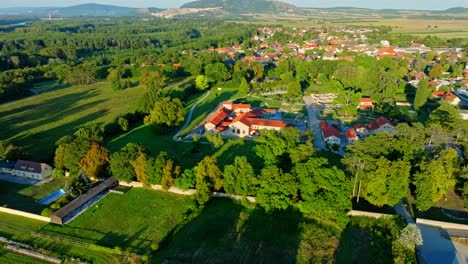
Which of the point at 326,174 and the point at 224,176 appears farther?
the point at 224,176

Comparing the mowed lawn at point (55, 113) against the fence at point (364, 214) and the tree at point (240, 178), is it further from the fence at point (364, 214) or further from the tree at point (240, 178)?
the fence at point (364, 214)

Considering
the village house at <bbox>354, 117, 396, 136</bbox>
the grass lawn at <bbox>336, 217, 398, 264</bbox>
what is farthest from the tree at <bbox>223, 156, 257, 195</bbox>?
the village house at <bbox>354, 117, 396, 136</bbox>

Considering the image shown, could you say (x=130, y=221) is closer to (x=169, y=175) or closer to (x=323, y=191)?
(x=169, y=175)

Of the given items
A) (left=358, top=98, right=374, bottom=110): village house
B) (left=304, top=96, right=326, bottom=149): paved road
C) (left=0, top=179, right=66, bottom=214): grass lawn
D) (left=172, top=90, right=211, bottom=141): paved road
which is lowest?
(left=0, top=179, right=66, bottom=214): grass lawn

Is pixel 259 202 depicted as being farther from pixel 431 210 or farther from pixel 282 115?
pixel 282 115

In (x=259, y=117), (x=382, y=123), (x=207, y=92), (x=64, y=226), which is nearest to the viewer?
(x=64, y=226)

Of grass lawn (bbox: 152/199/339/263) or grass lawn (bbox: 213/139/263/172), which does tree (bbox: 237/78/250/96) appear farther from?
grass lawn (bbox: 152/199/339/263)

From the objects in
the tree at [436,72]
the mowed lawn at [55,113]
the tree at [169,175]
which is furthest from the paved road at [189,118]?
the tree at [436,72]

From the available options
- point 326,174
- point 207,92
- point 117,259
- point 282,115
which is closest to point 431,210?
point 326,174
